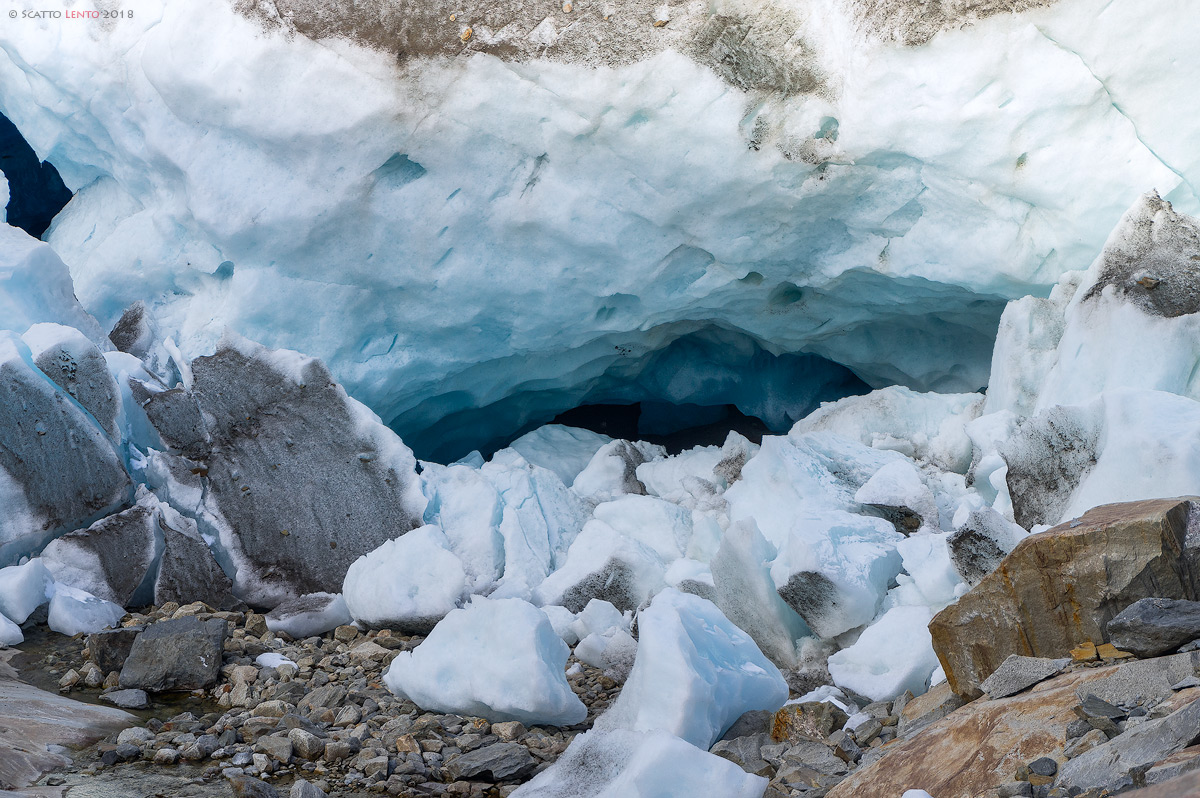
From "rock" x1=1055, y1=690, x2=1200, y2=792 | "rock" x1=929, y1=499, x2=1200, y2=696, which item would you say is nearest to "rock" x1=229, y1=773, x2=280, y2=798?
"rock" x1=929, y1=499, x2=1200, y2=696

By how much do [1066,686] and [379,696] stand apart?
8.54ft

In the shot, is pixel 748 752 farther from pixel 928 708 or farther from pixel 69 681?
pixel 69 681

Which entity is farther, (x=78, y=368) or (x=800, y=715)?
(x=78, y=368)

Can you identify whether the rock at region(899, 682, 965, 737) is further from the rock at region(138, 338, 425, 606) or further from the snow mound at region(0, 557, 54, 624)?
the snow mound at region(0, 557, 54, 624)

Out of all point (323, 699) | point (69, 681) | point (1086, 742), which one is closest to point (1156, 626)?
point (1086, 742)

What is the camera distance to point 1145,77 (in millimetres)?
4309

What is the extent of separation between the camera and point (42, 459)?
491cm

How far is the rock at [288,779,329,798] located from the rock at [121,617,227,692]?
1.30 m

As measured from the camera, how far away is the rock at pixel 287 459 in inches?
211

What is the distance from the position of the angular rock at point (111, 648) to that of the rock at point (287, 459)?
135 cm

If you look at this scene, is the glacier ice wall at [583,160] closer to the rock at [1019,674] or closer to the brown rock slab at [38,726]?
the brown rock slab at [38,726]

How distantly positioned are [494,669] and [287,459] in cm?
255

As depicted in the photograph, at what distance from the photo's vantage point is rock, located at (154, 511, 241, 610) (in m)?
5.02

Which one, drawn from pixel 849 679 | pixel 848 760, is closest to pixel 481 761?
pixel 848 760
